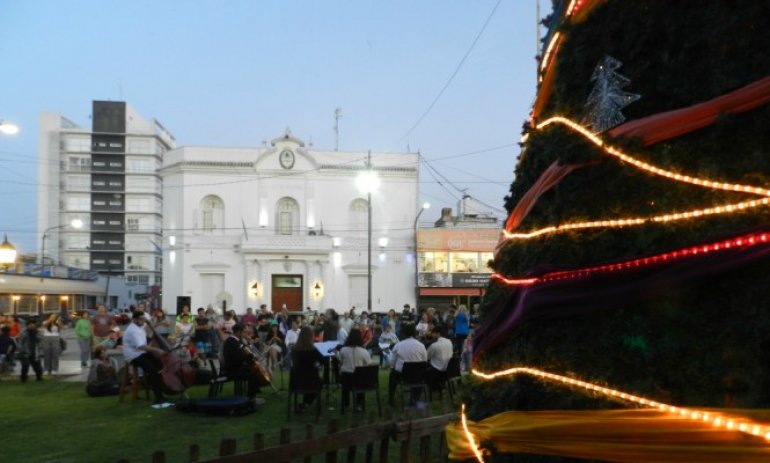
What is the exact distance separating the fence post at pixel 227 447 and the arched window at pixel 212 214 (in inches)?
1603

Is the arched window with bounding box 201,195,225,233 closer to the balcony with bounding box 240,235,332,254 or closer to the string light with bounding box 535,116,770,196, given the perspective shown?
the balcony with bounding box 240,235,332,254

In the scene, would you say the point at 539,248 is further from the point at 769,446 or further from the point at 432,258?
the point at 432,258

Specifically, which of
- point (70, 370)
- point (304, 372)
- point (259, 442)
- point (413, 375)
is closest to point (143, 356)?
point (304, 372)

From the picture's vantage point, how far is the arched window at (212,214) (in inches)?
1731

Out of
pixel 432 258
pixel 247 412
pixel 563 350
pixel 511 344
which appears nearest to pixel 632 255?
pixel 563 350

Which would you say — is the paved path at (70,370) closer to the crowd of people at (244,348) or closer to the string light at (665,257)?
the crowd of people at (244,348)

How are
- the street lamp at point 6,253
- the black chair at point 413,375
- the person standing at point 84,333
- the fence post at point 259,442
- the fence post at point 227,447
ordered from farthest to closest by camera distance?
1. the street lamp at point 6,253
2. the person standing at point 84,333
3. the black chair at point 413,375
4. the fence post at point 259,442
5. the fence post at point 227,447

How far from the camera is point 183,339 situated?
15109 millimetres

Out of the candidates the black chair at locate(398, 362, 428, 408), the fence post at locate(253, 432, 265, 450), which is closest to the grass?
the black chair at locate(398, 362, 428, 408)

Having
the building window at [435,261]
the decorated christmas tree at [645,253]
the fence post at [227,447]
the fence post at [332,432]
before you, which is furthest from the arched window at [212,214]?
the decorated christmas tree at [645,253]

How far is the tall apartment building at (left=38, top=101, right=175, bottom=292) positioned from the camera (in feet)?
260

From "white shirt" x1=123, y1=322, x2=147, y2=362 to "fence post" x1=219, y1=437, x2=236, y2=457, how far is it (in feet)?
25.4

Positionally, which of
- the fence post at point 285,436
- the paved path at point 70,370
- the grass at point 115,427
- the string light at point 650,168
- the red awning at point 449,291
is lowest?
the paved path at point 70,370

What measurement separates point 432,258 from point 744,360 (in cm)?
4194
